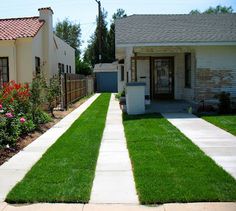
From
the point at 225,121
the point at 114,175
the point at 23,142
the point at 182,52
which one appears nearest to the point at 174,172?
the point at 114,175

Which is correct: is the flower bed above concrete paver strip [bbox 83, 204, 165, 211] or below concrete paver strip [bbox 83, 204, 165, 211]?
above

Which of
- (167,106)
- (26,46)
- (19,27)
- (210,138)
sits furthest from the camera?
(19,27)

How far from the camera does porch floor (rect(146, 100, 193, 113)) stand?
1623cm

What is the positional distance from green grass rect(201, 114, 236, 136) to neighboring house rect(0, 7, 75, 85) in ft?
27.9

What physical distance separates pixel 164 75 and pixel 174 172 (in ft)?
46.3

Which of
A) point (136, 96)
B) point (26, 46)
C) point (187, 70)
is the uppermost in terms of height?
point (26, 46)

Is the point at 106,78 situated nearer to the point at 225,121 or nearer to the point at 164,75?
the point at 164,75

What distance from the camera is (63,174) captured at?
6.77 meters

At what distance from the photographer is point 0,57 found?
63.9 feet

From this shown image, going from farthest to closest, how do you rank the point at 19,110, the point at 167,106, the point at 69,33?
the point at 69,33, the point at 167,106, the point at 19,110

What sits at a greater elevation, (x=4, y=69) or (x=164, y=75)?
(x=4, y=69)

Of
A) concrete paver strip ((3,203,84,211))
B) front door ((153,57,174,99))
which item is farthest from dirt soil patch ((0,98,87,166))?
front door ((153,57,174,99))

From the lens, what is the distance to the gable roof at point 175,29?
55.6ft

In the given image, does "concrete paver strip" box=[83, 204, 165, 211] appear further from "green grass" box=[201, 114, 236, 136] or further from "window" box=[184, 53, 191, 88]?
"window" box=[184, 53, 191, 88]
